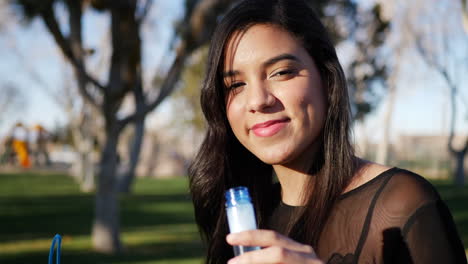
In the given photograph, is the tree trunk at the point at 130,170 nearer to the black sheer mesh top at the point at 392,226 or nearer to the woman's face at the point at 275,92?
the woman's face at the point at 275,92

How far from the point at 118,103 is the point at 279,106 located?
24.9 feet

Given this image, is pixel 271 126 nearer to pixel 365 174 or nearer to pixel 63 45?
pixel 365 174

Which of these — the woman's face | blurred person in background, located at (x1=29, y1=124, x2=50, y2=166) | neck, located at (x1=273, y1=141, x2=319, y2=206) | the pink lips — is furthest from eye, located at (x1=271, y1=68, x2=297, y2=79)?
blurred person in background, located at (x1=29, y1=124, x2=50, y2=166)

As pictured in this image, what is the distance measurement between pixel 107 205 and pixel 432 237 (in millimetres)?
8365

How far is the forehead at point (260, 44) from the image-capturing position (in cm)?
159

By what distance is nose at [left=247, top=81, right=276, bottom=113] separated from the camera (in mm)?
1557

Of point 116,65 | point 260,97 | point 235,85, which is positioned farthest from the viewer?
point 116,65

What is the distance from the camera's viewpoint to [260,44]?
63.1 inches

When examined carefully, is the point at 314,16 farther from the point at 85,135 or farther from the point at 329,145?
the point at 85,135

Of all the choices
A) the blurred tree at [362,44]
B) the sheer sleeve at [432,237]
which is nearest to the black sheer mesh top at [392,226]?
the sheer sleeve at [432,237]

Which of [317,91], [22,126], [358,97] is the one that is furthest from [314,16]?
[22,126]

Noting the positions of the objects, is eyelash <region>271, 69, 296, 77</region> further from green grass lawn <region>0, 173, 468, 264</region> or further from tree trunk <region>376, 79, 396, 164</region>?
tree trunk <region>376, 79, 396, 164</region>

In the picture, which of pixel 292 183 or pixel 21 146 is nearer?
pixel 292 183

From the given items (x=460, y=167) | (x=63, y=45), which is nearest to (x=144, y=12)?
(x=63, y=45)
